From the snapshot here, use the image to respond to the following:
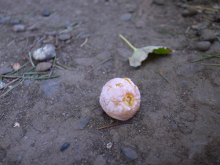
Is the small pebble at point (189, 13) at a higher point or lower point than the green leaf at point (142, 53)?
higher

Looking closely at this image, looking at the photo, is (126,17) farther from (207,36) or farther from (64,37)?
(207,36)

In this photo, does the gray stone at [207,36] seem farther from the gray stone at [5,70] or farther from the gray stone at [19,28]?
the gray stone at [19,28]

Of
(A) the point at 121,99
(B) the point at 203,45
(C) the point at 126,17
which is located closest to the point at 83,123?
(A) the point at 121,99

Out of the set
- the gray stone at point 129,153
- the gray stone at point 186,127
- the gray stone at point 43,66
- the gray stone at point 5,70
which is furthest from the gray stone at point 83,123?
the gray stone at point 5,70

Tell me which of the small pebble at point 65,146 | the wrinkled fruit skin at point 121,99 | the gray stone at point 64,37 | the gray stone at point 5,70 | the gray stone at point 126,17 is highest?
the wrinkled fruit skin at point 121,99

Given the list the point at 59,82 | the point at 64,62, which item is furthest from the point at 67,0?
the point at 59,82

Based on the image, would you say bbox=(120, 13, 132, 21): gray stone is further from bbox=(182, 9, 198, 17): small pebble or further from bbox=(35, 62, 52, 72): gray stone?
bbox=(35, 62, 52, 72): gray stone

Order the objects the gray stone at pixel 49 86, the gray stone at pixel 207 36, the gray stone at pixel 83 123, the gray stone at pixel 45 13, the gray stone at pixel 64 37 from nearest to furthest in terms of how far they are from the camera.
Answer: the gray stone at pixel 83 123 < the gray stone at pixel 49 86 < the gray stone at pixel 207 36 < the gray stone at pixel 64 37 < the gray stone at pixel 45 13
